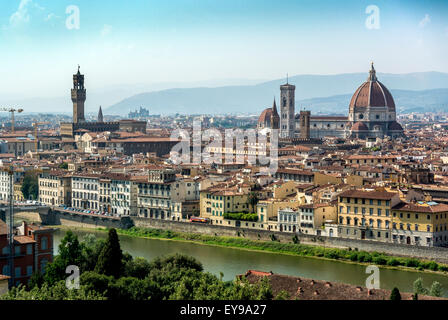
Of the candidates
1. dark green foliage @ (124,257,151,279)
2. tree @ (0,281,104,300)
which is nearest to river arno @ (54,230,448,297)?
dark green foliage @ (124,257,151,279)

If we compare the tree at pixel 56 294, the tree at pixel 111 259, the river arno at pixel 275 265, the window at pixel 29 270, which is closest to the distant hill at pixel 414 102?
the river arno at pixel 275 265

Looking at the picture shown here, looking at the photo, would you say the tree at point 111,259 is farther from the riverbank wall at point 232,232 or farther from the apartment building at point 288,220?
the apartment building at point 288,220

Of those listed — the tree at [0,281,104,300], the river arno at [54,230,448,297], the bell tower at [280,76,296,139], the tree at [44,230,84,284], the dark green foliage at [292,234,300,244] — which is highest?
the bell tower at [280,76,296,139]

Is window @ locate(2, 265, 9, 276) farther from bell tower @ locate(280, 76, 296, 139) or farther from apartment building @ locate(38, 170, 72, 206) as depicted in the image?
bell tower @ locate(280, 76, 296, 139)
